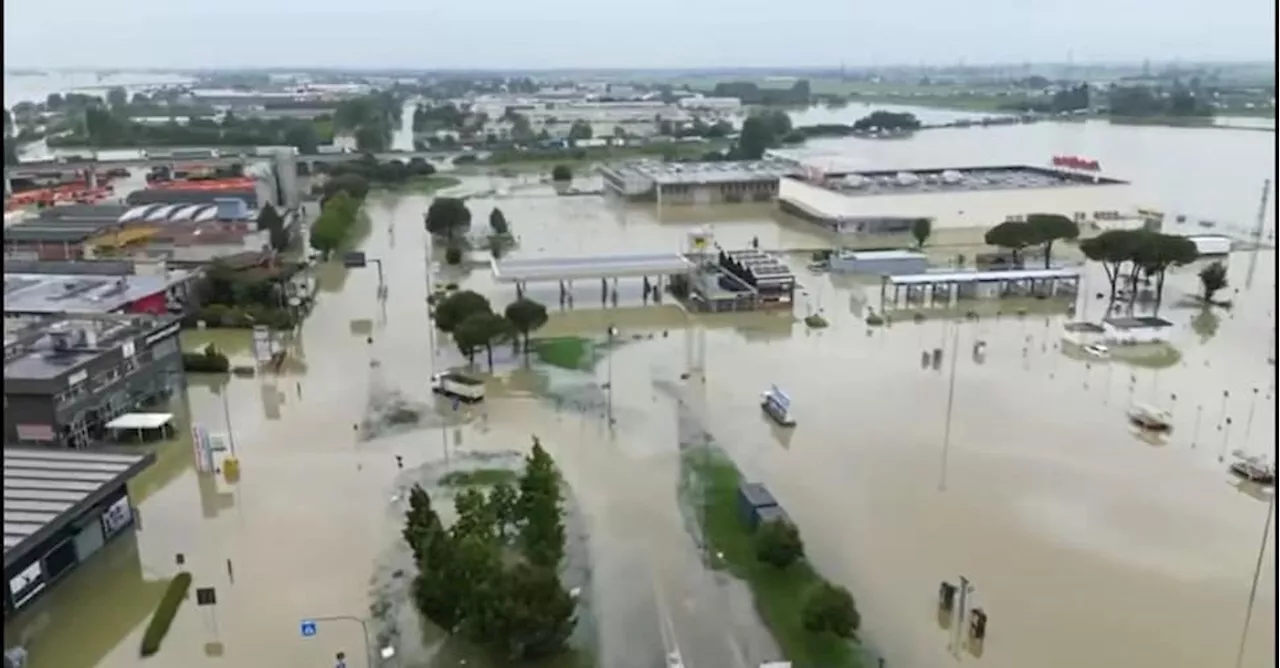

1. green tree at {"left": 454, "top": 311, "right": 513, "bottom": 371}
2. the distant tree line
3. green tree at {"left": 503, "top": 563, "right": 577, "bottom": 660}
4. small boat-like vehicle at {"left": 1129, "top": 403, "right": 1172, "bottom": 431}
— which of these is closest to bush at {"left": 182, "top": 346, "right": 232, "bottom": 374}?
green tree at {"left": 454, "top": 311, "right": 513, "bottom": 371}

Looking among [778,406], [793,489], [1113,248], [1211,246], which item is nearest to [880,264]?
[1113,248]

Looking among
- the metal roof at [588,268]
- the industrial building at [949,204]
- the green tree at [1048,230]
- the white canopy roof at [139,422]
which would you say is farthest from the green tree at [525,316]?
the industrial building at [949,204]

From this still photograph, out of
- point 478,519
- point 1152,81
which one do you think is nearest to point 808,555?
point 478,519

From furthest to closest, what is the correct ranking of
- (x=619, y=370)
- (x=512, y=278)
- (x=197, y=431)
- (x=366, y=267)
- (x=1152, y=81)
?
(x=1152, y=81) < (x=366, y=267) < (x=512, y=278) < (x=619, y=370) < (x=197, y=431)

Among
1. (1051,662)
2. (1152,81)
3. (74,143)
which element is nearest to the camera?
A: (1051,662)

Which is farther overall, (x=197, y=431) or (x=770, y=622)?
(x=197, y=431)

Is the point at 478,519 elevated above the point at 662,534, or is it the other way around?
the point at 478,519

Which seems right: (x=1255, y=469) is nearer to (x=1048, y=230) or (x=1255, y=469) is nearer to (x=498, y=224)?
(x=1048, y=230)

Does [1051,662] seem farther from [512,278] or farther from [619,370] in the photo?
[512,278]
